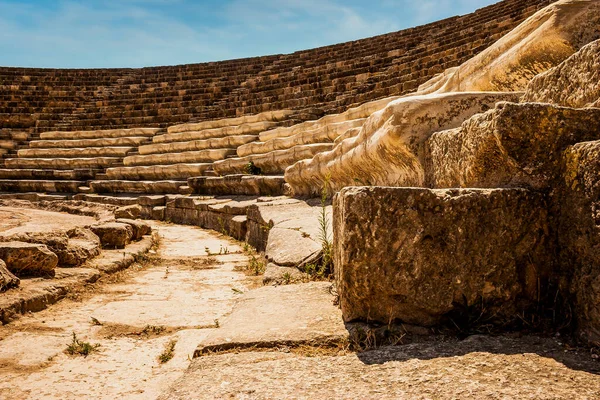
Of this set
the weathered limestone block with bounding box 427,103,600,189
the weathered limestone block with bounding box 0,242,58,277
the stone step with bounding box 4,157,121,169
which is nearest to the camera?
the weathered limestone block with bounding box 427,103,600,189

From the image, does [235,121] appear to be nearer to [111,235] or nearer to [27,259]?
[111,235]

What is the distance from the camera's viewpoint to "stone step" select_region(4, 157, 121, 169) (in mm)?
12703

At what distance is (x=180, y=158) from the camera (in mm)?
11594

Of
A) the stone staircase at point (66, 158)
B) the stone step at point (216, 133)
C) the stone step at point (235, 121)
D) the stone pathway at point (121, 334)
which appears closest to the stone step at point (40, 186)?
the stone staircase at point (66, 158)

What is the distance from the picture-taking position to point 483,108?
241 centimetres

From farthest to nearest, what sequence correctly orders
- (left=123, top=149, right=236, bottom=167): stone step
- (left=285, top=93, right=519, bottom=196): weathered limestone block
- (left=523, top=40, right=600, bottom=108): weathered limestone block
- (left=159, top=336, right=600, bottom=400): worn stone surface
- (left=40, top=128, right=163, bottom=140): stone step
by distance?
1. (left=40, top=128, right=163, bottom=140): stone step
2. (left=123, top=149, right=236, bottom=167): stone step
3. (left=285, top=93, right=519, bottom=196): weathered limestone block
4. (left=523, top=40, right=600, bottom=108): weathered limestone block
5. (left=159, top=336, right=600, bottom=400): worn stone surface

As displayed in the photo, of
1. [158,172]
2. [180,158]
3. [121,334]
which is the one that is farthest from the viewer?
[180,158]

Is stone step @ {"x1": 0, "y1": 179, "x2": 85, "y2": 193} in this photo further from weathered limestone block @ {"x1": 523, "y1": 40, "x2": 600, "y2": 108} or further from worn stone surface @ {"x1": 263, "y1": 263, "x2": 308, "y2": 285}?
weathered limestone block @ {"x1": 523, "y1": 40, "x2": 600, "y2": 108}

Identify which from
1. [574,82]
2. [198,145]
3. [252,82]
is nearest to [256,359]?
[574,82]

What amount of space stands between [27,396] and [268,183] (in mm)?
6004

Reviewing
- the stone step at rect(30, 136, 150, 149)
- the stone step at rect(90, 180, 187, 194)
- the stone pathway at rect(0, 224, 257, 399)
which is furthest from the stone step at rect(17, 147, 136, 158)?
the stone pathway at rect(0, 224, 257, 399)

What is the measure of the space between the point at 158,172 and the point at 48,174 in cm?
347

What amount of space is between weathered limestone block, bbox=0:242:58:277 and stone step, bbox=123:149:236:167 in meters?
7.75

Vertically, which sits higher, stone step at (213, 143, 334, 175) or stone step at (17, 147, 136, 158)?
stone step at (17, 147, 136, 158)
